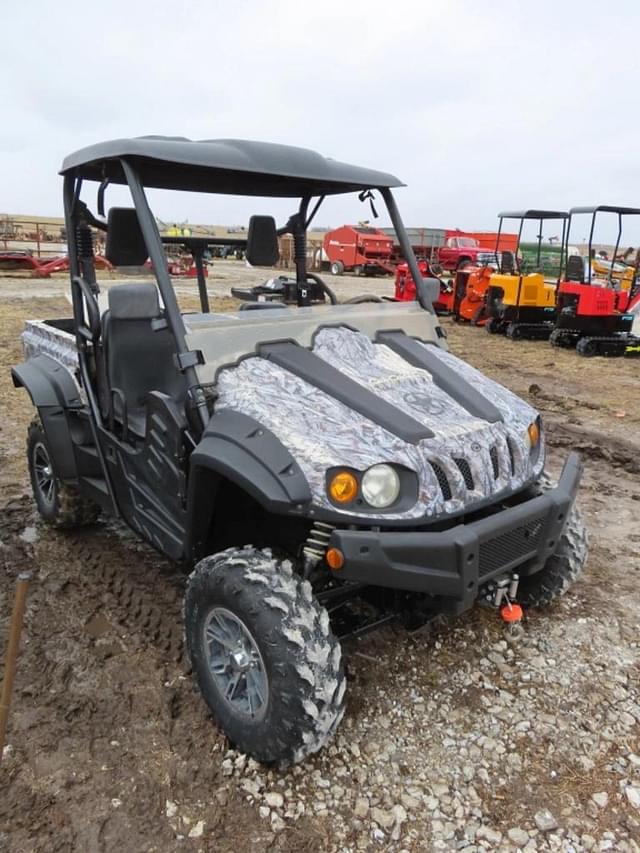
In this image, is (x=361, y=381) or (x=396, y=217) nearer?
(x=361, y=381)

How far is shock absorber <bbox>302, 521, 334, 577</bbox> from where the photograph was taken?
225 cm

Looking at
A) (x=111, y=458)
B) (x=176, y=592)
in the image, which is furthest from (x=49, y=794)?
(x=111, y=458)

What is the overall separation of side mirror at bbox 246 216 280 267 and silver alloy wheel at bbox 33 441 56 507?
1645 mm

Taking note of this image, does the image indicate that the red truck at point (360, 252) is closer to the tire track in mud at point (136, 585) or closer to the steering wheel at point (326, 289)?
the steering wheel at point (326, 289)

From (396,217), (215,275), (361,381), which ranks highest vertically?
(396,217)

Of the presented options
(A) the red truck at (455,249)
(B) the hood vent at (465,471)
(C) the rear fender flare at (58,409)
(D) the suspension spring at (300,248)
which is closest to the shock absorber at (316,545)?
(B) the hood vent at (465,471)

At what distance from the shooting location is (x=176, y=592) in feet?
11.1

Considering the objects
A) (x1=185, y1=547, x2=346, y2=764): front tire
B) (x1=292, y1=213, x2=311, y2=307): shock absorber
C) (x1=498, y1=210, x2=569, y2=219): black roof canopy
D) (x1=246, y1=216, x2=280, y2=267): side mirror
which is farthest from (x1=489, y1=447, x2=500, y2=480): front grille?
(x1=498, y1=210, x2=569, y2=219): black roof canopy

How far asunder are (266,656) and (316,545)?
1.29 feet

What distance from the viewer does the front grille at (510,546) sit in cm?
231

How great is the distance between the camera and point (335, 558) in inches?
83.5

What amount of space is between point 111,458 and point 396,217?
188 cm

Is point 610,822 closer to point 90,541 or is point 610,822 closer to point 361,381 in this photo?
point 361,381

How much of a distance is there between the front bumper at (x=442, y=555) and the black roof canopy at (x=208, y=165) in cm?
162
